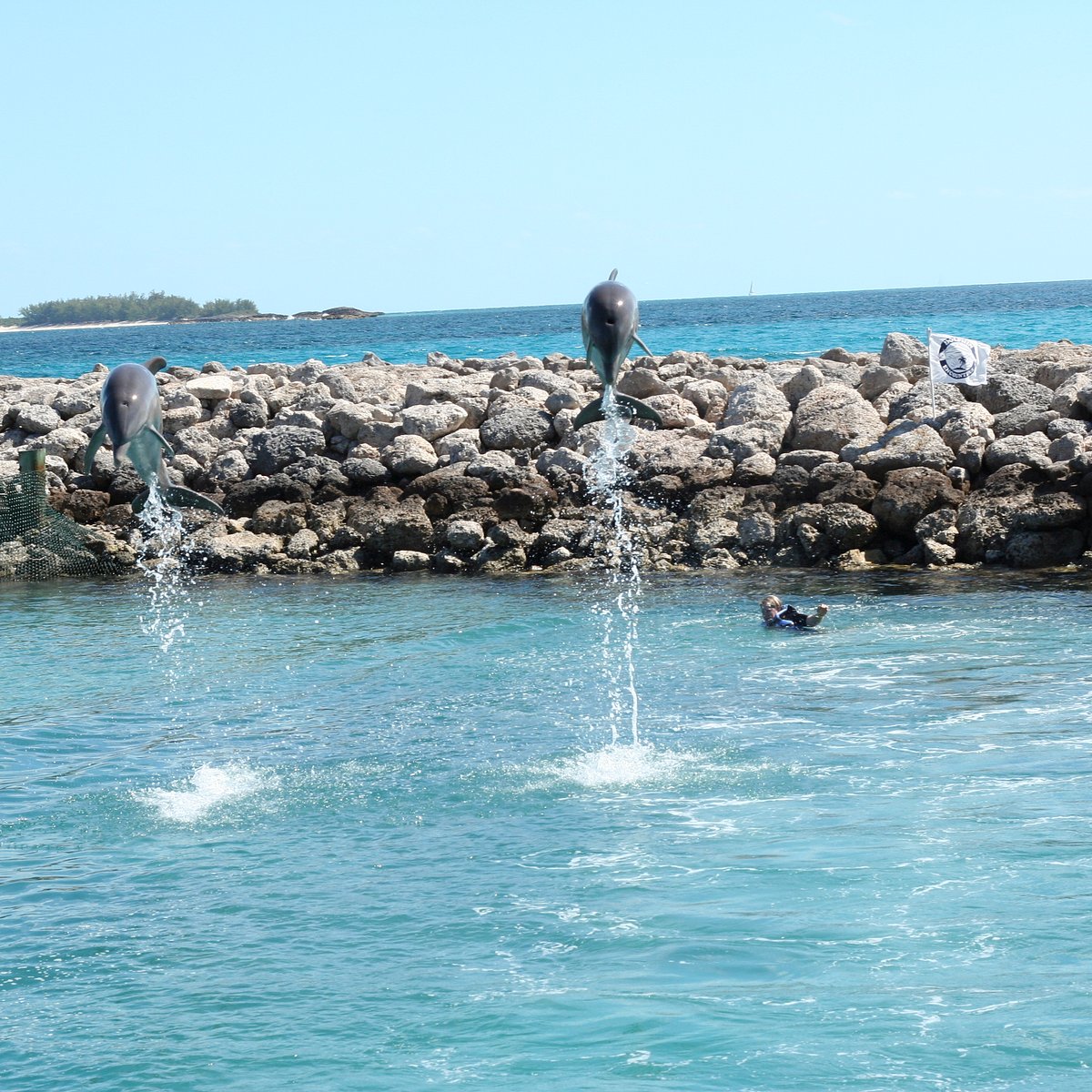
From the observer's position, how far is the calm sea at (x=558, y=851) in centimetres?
829

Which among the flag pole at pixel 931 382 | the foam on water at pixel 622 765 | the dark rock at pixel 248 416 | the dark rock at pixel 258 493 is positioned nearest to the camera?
the foam on water at pixel 622 765

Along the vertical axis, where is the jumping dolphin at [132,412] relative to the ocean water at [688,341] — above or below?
below

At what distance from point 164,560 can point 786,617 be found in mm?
11593

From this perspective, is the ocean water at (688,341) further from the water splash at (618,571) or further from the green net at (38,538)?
the green net at (38,538)

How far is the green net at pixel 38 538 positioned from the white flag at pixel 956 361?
14.4 m

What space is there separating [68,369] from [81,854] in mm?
65042

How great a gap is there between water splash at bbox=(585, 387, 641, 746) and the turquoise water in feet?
0.68

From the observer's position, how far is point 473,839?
11.6 meters

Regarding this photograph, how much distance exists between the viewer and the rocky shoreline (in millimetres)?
22797

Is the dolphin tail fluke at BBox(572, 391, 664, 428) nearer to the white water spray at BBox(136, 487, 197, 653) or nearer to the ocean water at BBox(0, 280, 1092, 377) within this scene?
the white water spray at BBox(136, 487, 197, 653)

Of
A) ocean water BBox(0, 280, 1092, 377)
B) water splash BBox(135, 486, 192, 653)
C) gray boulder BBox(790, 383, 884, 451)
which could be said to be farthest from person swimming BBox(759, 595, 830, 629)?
ocean water BBox(0, 280, 1092, 377)

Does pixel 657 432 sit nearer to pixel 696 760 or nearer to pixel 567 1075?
pixel 696 760

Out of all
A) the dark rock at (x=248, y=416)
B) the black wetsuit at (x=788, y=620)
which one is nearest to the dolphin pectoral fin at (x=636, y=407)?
the black wetsuit at (x=788, y=620)

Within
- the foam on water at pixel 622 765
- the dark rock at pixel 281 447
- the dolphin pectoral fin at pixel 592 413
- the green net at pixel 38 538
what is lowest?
the foam on water at pixel 622 765
